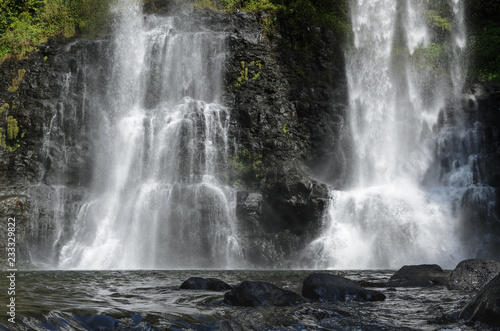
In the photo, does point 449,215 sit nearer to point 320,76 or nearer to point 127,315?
point 320,76

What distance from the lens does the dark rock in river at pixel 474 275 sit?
8.61 meters

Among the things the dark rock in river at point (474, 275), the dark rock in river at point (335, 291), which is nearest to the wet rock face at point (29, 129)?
the dark rock in river at point (335, 291)

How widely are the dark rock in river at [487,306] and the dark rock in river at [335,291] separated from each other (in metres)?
2.03

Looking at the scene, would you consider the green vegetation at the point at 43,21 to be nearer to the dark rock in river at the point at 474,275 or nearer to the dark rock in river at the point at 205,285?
the dark rock in river at the point at 205,285

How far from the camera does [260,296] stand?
7.00 metres

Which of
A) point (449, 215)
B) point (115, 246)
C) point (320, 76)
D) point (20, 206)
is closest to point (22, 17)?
point (20, 206)

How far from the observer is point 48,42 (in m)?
23.8

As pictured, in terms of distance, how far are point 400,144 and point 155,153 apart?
39.8ft

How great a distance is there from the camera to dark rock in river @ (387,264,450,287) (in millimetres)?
9625

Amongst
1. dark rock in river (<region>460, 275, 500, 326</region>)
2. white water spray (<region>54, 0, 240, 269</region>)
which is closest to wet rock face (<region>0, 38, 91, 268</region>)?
white water spray (<region>54, 0, 240, 269</region>)

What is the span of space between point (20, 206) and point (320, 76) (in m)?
15.7

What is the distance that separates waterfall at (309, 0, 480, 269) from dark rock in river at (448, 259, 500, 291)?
330 inches


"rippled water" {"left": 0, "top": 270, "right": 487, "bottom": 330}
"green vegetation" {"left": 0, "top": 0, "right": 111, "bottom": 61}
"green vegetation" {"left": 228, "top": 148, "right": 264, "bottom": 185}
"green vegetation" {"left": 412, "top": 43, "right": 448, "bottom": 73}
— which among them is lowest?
"rippled water" {"left": 0, "top": 270, "right": 487, "bottom": 330}

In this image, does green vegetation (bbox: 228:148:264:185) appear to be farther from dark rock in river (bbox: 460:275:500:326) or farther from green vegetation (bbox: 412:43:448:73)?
dark rock in river (bbox: 460:275:500:326)
